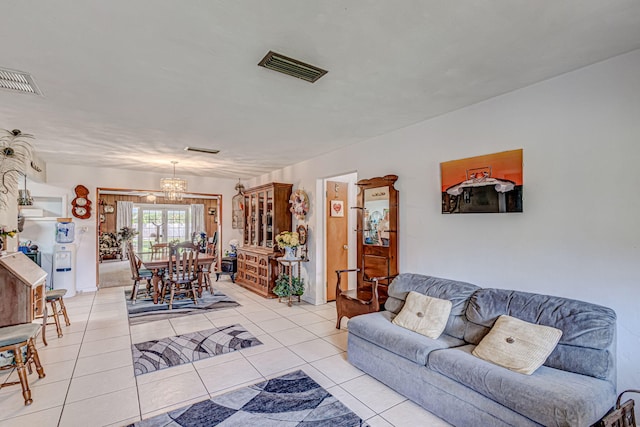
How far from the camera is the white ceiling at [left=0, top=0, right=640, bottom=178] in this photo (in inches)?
64.7

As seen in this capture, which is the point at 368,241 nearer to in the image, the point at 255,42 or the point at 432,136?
the point at 432,136

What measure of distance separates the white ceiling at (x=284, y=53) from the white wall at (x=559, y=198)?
0.67ft

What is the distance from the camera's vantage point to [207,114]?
3.21 m

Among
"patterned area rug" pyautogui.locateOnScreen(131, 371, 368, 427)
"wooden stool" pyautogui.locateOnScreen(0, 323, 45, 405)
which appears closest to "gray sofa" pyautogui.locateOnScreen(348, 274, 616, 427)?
"patterned area rug" pyautogui.locateOnScreen(131, 371, 368, 427)

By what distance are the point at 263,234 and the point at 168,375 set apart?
11.9 feet

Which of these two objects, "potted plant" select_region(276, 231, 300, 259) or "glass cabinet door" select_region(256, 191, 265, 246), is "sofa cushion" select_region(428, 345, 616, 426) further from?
"glass cabinet door" select_region(256, 191, 265, 246)

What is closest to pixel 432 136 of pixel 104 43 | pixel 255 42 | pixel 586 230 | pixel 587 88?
pixel 587 88

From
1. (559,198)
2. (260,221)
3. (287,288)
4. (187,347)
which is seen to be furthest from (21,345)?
(559,198)

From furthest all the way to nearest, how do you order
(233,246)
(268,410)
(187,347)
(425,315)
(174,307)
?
(233,246) < (174,307) < (187,347) < (425,315) < (268,410)

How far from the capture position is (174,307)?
16.9ft

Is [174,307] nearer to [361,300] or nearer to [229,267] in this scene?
→ [229,267]

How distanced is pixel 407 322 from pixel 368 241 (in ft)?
4.60

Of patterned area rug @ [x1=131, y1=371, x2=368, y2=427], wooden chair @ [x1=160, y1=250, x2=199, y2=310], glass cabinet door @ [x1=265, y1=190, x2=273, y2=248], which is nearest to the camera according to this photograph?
patterned area rug @ [x1=131, y1=371, x2=368, y2=427]

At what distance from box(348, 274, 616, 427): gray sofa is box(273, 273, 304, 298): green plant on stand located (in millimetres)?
2431
